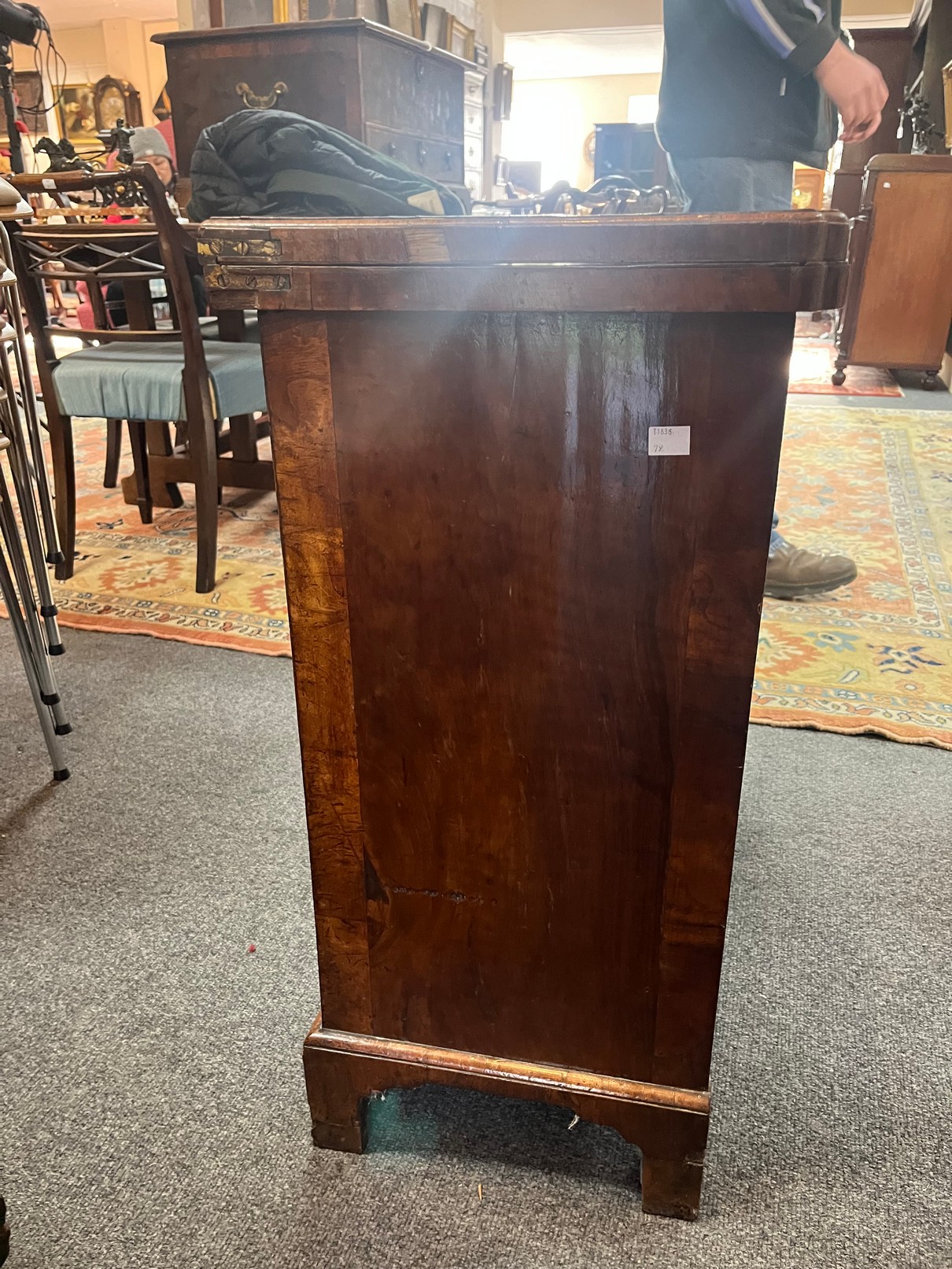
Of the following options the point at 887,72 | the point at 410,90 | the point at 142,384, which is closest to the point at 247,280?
the point at 142,384

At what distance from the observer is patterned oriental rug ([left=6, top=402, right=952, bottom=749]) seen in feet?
5.88

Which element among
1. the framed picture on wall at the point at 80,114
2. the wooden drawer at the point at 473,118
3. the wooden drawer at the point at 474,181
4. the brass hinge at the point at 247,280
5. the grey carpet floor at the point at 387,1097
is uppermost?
the framed picture on wall at the point at 80,114

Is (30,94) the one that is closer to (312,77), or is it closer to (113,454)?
(312,77)

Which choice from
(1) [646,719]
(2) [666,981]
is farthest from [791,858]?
(1) [646,719]

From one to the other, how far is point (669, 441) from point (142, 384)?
1.85m

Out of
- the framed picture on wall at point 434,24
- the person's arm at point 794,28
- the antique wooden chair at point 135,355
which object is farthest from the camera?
the framed picture on wall at point 434,24

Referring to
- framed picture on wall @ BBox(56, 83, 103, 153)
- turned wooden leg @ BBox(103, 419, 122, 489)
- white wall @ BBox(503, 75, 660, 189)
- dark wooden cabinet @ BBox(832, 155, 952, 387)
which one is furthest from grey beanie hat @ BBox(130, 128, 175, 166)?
white wall @ BBox(503, 75, 660, 189)

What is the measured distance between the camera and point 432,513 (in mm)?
708

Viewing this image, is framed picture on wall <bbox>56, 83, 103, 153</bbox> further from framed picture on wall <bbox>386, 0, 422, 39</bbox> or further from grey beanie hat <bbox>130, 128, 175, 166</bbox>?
framed picture on wall <bbox>386, 0, 422, 39</bbox>

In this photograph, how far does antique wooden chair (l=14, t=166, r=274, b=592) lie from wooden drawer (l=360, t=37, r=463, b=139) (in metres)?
1.24

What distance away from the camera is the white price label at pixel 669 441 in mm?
643

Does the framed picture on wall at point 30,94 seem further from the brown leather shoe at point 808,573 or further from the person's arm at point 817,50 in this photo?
the person's arm at point 817,50

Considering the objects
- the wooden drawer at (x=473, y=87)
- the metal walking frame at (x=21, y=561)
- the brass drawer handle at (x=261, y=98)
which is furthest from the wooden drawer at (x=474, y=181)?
the metal walking frame at (x=21, y=561)

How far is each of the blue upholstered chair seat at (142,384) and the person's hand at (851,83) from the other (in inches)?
52.8
